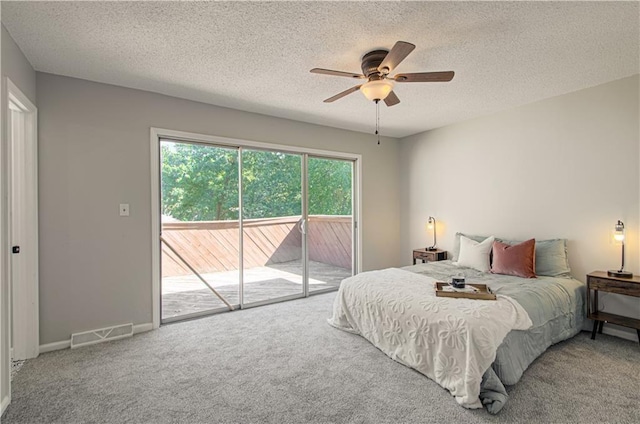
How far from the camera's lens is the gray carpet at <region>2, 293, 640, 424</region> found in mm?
1860

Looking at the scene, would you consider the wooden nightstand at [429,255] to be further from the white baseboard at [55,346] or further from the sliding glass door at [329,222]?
the white baseboard at [55,346]

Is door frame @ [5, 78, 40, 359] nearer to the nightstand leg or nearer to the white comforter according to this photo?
the white comforter

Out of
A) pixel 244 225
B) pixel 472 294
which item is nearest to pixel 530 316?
pixel 472 294

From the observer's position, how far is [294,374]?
2.31 m

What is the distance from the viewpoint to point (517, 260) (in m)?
3.21

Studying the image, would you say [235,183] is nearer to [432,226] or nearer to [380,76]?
[380,76]

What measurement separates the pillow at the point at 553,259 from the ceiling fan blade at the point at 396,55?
256 cm

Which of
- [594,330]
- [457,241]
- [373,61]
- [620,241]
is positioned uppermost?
[373,61]

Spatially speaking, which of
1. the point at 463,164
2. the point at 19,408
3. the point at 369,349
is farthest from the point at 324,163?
the point at 19,408

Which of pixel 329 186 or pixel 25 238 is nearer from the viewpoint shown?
pixel 25 238

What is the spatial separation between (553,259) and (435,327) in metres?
1.92

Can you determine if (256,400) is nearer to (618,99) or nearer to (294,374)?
(294,374)

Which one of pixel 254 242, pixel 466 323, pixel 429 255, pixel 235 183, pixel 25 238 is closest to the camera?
pixel 466 323

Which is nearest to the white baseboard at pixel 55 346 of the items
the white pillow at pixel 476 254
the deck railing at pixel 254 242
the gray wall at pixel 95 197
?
the gray wall at pixel 95 197
